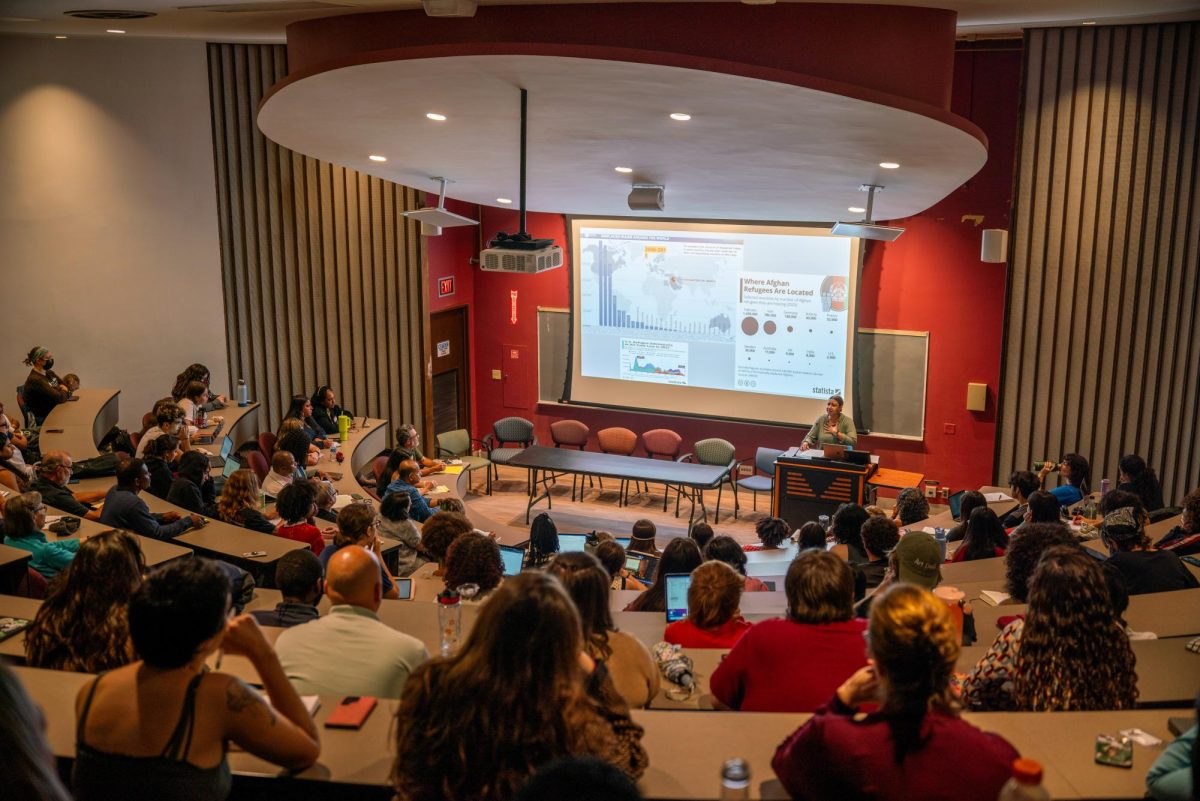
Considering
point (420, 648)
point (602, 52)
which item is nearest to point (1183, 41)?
point (602, 52)

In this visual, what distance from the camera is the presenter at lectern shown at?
923 centimetres

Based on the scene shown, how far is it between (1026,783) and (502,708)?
923 mm

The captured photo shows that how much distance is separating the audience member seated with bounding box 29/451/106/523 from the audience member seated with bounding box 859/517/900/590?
431cm

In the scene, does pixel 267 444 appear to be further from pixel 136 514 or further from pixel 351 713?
pixel 351 713

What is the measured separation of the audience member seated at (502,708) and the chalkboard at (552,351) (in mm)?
9401

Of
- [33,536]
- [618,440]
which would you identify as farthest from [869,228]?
[33,536]

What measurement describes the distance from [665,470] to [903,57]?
515 centimetres

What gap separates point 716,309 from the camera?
10680 millimetres

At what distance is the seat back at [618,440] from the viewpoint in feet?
35.4

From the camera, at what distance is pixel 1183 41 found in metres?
7.83

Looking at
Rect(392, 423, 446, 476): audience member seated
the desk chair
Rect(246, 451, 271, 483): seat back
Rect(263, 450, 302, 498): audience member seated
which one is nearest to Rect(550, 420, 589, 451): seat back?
the desk chair

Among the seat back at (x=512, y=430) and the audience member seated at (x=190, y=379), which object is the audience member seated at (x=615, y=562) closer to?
the audience member seated at (x=190, y=379)

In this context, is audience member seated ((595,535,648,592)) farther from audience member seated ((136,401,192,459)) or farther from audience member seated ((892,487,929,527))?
audience member seated ((136,401,192,459))

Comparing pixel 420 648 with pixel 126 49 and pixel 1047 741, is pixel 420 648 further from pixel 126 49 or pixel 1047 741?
pixel 126 49
